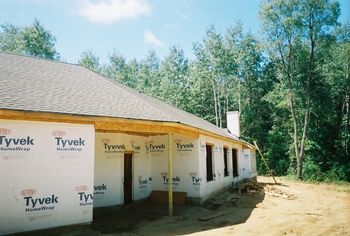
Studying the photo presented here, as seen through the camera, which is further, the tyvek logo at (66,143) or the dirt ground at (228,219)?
the dirt ground at (228,219)

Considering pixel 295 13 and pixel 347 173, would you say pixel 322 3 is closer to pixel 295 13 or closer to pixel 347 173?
pixel 295 13

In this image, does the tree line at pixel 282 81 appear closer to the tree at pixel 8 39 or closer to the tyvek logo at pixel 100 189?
the tree at pixel 8 39

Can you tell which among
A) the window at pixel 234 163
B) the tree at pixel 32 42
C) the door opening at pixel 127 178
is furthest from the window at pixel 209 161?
the tree at pixel 32 42

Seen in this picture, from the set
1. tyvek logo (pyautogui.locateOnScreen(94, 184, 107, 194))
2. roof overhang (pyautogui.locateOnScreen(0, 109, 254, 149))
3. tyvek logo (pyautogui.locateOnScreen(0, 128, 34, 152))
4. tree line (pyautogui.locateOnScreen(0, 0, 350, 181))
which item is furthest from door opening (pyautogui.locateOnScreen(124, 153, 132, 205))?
tree line (pyautogui.locateOnScreen(0, 0, 350, 181))

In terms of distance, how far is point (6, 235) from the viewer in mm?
7305

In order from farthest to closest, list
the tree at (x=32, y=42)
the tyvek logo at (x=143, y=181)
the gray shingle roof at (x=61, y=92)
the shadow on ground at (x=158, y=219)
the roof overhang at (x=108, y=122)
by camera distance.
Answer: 1. the tree at (x=32, y=42)
2. the tyvek logo at (x=143, y=181)
3. the shadow on ground at (x=158, y=219)
4. the gray shingle roof at (x=61, y=92)
5. the roof overhang at (x=108, y=122)

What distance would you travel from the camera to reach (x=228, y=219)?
412 inches

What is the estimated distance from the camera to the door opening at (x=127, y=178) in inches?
519

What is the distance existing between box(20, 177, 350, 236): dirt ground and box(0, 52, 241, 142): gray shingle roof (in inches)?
130

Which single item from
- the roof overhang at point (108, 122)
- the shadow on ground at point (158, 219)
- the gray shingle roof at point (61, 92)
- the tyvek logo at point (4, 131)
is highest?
the gray shingle roof at point (61, 92)

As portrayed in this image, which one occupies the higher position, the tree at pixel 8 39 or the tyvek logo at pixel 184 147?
the tree at pixel 8 39

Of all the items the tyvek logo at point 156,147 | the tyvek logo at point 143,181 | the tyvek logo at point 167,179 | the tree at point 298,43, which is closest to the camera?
the tyvek logo at point 167,179

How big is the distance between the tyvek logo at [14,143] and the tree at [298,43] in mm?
25501

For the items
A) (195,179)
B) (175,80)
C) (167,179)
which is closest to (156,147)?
(167,179)
